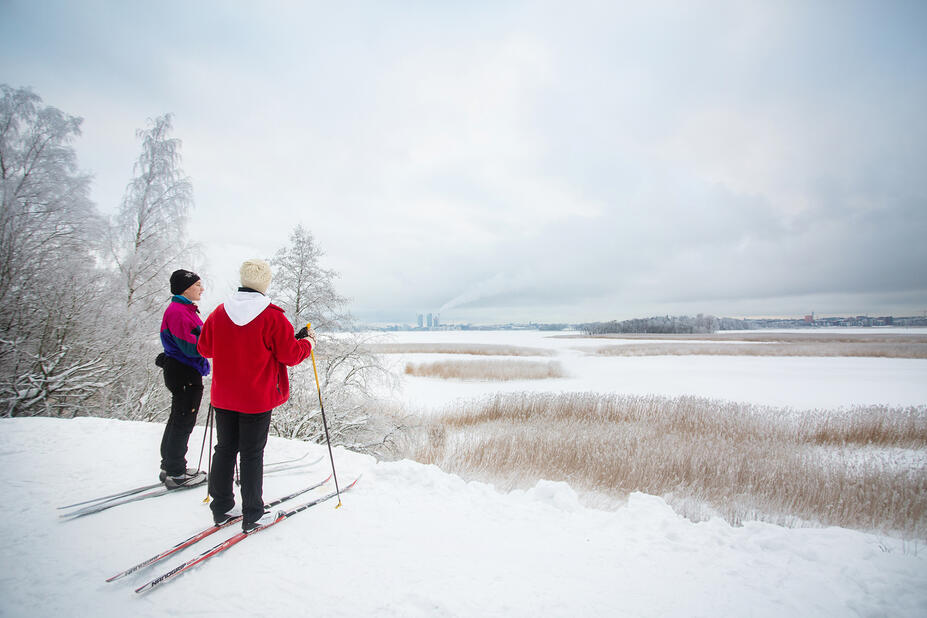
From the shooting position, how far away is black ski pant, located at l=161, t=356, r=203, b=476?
11.2 ft

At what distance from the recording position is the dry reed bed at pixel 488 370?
19766 millimetres

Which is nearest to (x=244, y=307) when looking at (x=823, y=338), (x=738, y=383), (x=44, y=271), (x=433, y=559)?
(x=433, y=559)

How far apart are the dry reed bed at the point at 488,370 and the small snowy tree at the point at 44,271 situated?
48.0ft

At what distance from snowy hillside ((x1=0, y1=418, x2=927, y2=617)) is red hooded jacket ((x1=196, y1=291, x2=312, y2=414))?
3.44ft

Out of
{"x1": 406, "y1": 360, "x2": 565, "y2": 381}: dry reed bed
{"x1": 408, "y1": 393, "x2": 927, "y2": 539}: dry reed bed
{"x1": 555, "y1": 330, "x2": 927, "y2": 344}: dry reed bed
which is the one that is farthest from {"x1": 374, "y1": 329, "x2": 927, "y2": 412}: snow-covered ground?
{"x1": 555, "y1": 330, "x2": 927, "y2": 344}: dry reed bed

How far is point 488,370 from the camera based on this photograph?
2098 cm

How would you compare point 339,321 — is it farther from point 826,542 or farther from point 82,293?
point 826,542

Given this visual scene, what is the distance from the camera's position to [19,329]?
6.58 m

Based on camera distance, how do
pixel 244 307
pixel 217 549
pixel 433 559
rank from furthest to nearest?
Result: 1. pixel 244 307
2. pixel 433 559
3. pixel 217 549

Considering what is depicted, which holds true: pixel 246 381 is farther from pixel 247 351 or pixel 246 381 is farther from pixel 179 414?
pixel 179 414

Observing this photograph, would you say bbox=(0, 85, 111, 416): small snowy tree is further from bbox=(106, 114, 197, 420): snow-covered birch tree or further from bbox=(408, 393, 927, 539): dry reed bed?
bbox=(408, 393, 927, 539): dry reed bed

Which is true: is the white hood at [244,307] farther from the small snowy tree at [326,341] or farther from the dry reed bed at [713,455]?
the small snowy tree at [326,341]

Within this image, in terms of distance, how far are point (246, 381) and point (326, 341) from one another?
5.89m

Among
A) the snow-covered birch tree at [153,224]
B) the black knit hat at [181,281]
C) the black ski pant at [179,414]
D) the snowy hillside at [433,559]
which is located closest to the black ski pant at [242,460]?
the snowy hillside at [433,559]
